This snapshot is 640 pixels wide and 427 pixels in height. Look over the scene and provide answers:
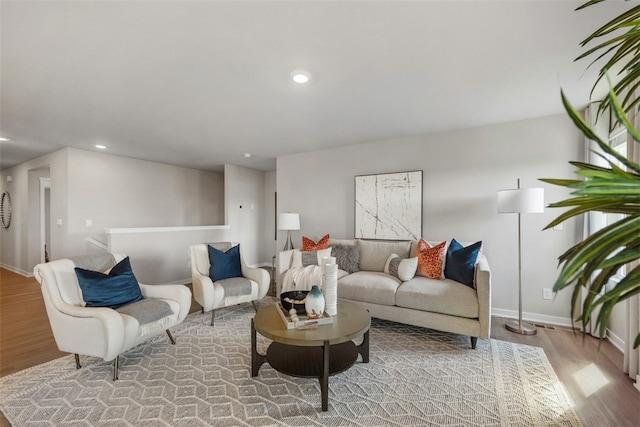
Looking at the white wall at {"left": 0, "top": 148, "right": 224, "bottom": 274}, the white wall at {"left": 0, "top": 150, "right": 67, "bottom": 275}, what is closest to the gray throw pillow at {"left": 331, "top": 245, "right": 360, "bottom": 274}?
the white wall at {"left": 0, "top": 148, "right": 224, "bottom": 274}

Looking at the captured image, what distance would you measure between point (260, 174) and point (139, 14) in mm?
5517

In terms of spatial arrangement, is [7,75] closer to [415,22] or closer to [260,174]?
[415,22]

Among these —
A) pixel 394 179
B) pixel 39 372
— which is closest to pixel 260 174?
pixel 394 179

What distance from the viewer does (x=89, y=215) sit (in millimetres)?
4906

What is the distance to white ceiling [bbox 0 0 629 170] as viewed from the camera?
1.71 meters

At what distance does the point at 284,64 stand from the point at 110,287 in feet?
7.84

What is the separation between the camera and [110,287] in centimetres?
254

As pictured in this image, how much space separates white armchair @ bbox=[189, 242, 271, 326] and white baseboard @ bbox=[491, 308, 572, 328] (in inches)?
114

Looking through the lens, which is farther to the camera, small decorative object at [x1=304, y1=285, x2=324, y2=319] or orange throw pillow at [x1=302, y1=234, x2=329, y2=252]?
orange throw pillow at [x1=302, y1=234, x2=329, y2=252]

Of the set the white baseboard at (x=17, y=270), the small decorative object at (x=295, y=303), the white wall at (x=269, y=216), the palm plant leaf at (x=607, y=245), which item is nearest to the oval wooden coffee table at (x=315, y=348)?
the small decorative object at (x=295, y=303)

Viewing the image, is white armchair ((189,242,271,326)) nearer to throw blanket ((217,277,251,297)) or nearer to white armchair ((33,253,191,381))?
throw blanket ((217,277,251,297))

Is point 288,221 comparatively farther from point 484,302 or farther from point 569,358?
point 569,358

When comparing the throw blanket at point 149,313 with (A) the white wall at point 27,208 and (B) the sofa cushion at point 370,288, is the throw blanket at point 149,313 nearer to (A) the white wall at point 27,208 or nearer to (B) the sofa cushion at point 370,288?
(B) the sofa cushion at point 370,288

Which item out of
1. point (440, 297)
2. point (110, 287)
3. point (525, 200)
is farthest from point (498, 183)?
point (110, 287)
